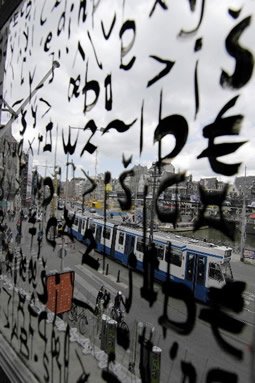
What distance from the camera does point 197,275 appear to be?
896 millimetres

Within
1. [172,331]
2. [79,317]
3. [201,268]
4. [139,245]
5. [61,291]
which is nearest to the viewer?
[172,331]

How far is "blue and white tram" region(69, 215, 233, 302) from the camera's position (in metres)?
0.71

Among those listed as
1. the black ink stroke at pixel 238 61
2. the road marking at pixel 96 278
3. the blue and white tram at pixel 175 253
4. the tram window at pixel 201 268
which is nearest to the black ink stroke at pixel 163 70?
the black ink stroke at pixel 238 61

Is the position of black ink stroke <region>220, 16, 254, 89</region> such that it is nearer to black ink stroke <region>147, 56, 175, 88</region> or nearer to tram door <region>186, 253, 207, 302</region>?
black ink stroke <region>147, 56, 175, 88</region>

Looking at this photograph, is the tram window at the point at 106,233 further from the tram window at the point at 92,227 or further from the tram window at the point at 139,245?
the tram window at the point at 139,245

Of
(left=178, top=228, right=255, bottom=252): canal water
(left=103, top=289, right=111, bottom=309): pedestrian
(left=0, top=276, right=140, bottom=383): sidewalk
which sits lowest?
(left=0, top=276, right=140, bottom=383): sidewalk

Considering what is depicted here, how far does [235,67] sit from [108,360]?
2.48 ft

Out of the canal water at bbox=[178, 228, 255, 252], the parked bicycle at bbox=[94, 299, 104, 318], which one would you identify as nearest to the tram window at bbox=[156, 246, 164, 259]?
the canal water at bbox=[178, 228, 255, 252]

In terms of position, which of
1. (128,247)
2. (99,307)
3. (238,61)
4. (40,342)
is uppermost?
(238,61)

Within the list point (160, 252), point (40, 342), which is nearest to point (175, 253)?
point (160, 252)

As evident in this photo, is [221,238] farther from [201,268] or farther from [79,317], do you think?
[79,317]

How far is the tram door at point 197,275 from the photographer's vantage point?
666mm

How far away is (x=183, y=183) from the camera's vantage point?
721 mm

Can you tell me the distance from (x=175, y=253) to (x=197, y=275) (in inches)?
5.3
